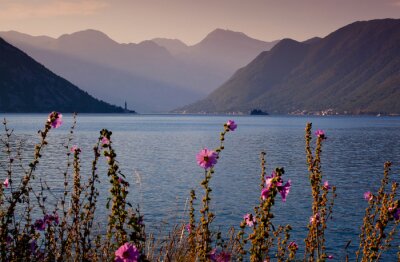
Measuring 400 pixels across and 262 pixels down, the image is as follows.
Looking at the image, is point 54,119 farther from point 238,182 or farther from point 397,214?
point 238,182

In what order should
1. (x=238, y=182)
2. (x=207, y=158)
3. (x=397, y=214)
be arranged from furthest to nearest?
1. (x=238, y=182)
2. (x=397, y=214)
3. (x=207, y=158)

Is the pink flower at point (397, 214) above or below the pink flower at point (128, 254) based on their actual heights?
below

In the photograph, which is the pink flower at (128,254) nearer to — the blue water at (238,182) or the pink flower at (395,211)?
the pink flower at (395,211)

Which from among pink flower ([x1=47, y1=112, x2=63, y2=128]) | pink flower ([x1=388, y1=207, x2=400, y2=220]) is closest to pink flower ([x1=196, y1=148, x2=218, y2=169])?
pink flower ([x1=47, y1=112, x2=63, y2=128])

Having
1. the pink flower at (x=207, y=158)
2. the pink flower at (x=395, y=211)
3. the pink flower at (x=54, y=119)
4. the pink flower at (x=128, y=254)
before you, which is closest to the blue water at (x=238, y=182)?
the pink flower at (x=54, y=119)

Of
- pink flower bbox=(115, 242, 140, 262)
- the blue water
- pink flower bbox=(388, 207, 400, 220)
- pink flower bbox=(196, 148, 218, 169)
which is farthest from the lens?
the blue water

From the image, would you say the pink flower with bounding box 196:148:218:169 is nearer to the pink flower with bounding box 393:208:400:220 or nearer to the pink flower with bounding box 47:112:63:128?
the pink flower with bounding box 47:112:63:128

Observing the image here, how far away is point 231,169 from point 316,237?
137ft

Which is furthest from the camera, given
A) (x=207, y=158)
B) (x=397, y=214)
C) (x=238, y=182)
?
(x=238, y=182)

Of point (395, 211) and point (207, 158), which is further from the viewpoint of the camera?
point (395, 211)

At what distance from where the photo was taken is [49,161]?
53562mm

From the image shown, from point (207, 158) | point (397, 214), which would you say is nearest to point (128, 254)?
point (207, 158)

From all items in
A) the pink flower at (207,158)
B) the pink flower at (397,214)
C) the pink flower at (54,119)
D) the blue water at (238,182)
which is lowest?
the blue water at (238,182)

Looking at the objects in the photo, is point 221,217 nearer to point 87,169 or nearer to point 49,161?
point 87,169
